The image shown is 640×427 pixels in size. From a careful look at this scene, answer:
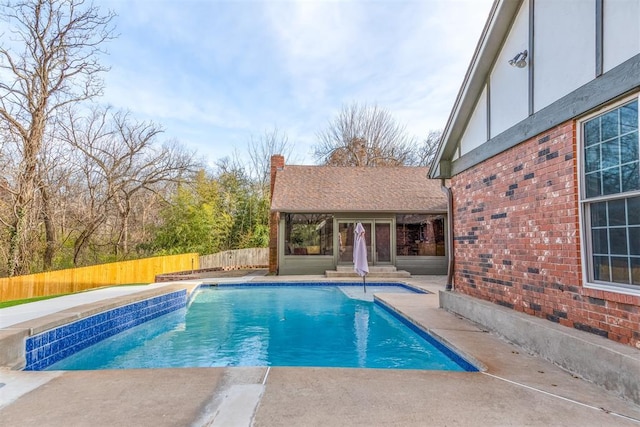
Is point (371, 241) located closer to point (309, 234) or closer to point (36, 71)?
point (309, 234)

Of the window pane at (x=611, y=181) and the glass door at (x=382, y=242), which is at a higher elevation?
the window pane at (x=611, y=181)

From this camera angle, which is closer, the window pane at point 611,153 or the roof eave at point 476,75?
the window pane at point 611,153

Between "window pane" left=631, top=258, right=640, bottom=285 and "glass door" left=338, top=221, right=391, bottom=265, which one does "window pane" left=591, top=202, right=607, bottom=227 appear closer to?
"window pane" left=631, top=258, right=640, bottom=285

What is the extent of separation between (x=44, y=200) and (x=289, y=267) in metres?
9.61

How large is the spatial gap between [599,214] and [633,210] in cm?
37

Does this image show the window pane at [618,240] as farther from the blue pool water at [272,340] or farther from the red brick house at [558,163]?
the blue pool water at [272,340]

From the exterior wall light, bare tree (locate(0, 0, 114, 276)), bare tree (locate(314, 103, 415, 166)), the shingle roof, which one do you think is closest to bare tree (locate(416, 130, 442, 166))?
bare tree (locate(314, 103, 415, 166))

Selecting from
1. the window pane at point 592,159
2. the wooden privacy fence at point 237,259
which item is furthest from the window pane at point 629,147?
the wooden privacy fence at point 237,259

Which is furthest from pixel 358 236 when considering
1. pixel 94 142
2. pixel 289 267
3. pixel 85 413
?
pixel 94 142

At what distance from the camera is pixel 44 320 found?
4.98 metres

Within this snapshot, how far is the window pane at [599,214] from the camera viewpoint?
140 inches

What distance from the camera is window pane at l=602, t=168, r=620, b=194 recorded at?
340 cm

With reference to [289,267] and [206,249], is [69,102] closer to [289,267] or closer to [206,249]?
[206,249]

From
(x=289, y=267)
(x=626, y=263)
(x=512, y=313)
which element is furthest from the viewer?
(x=289, y=267)
